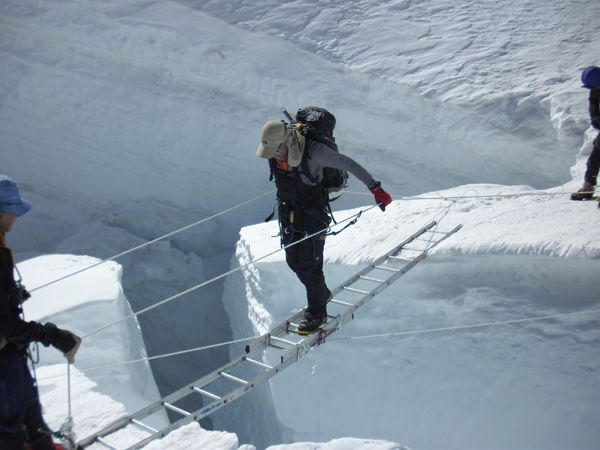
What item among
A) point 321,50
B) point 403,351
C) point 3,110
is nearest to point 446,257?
point 403,351

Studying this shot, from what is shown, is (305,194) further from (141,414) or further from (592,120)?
(592,120)

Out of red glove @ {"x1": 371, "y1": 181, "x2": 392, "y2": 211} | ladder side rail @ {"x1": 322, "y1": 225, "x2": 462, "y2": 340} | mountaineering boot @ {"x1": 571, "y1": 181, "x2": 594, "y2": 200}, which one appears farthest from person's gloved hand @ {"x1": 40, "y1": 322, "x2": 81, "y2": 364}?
mountaineering boot @ {"x1": 571, "y1": 181, "x2": 594, "y2": 200}

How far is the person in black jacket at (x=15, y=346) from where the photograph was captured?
1844 mm

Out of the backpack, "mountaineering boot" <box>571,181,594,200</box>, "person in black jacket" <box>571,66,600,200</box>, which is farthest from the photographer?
"mountaineering boot" <box>571,181,594,200</box>

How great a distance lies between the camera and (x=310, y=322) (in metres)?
2.90

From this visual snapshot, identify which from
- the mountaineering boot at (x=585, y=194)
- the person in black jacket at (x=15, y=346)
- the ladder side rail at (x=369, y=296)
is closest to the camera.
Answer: the person in black jacket at (x=15, y=346)

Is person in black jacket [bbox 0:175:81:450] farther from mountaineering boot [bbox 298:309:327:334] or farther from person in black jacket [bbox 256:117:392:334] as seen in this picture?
mountaineering boot [bbox 298:309:327:334]

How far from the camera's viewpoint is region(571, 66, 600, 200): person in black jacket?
144 inches

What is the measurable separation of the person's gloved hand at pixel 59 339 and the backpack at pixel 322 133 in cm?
135

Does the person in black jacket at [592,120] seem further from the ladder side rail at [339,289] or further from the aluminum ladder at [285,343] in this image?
the ladder side rail at [339,289]

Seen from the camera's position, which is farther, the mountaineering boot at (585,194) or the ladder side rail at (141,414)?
the mountaineering boot at (585,194)

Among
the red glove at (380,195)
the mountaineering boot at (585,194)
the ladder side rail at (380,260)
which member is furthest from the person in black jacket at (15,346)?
the mountaineering boot at (585,194)

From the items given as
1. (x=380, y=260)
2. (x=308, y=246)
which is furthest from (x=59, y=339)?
(x=380, y=260)

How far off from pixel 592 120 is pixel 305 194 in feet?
→ 7.77
